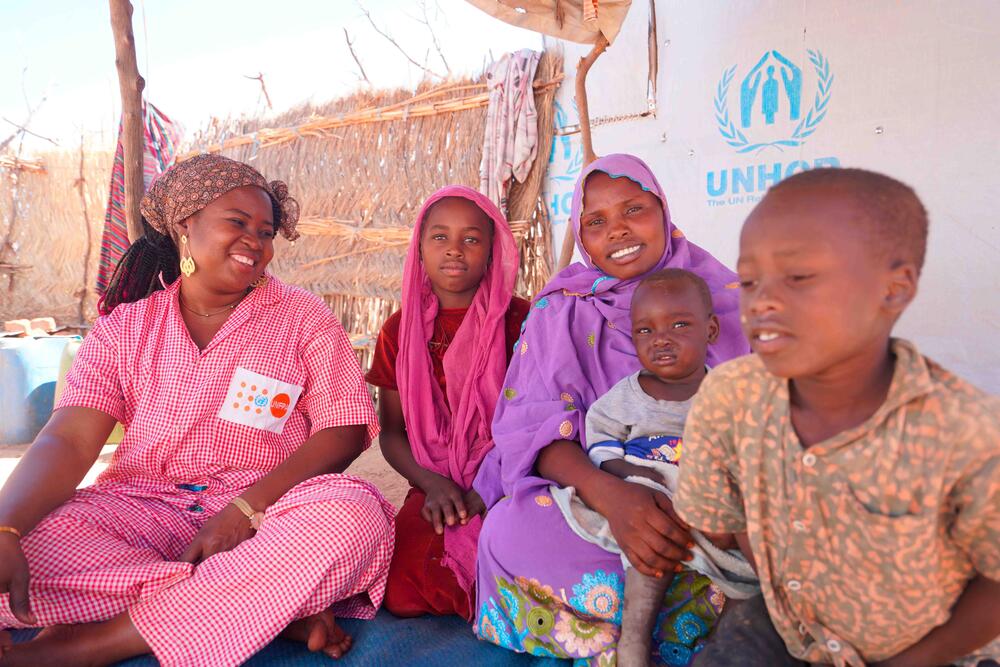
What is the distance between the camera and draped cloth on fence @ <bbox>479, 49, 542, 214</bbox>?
5.06 m

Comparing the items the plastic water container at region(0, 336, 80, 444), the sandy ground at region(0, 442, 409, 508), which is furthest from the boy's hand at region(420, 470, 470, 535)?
the plastic water container at region(0, 336, 80, 444)

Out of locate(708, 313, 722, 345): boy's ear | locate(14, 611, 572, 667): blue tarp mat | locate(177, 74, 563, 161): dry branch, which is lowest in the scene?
locate(14, 611, 572, 667): blue tarp mat

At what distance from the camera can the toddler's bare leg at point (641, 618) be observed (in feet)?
6.31

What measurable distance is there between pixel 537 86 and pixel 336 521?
144 inches

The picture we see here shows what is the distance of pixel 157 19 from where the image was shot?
26.4ft

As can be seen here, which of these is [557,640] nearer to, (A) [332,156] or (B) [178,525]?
(B) [178,525]

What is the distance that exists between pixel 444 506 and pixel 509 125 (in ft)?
10.8

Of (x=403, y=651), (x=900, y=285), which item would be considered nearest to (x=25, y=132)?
(x=403, y=651)

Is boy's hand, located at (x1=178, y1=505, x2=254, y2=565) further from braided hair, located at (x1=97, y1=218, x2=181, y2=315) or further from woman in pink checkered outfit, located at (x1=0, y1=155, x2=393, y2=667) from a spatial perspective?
braided hair, located at (x1=97, y1=218, x2=181, y2=315)

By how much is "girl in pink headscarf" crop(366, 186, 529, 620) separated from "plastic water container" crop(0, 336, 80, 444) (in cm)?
434

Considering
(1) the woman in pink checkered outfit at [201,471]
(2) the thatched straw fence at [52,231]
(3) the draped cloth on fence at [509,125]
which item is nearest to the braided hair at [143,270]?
(1) the woman in pink checkered outfit at [201,471]

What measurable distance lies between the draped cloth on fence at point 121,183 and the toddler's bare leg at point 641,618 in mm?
3357

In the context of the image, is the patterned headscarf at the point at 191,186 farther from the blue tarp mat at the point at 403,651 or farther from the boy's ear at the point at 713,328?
A: the boy's ear at the point at 713,328

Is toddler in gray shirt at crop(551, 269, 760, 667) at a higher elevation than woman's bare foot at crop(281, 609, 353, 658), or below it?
higher
